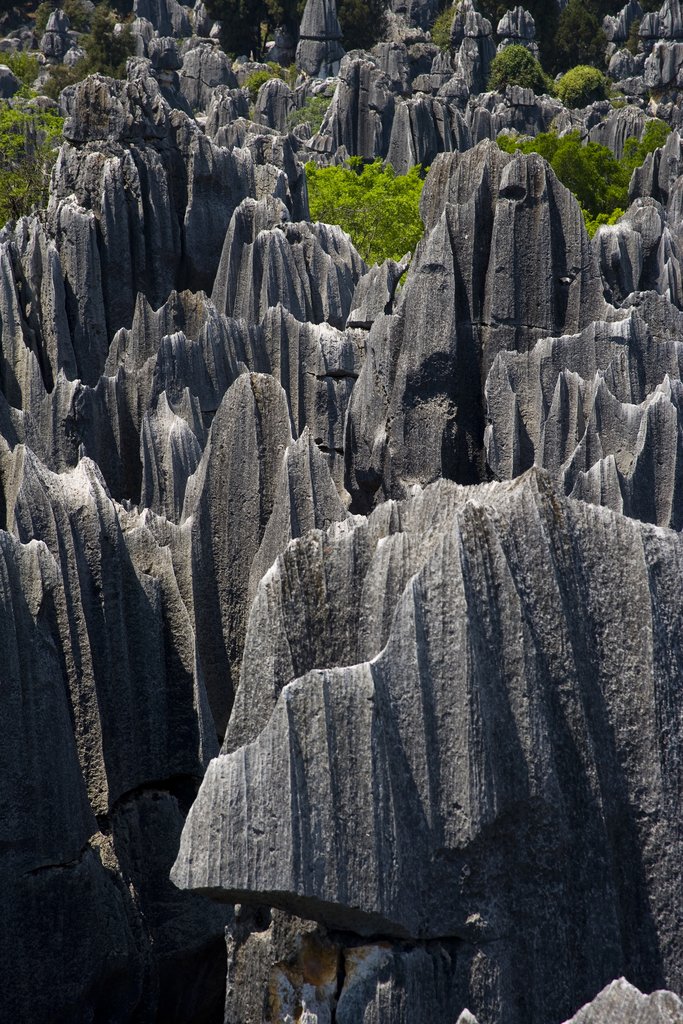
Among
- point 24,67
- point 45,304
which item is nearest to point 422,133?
point 24,67

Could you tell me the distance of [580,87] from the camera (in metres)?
65.0

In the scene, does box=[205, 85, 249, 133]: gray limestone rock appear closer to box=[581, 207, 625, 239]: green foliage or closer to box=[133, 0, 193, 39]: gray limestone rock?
box=[581, 207, 625, 239]: green foliage

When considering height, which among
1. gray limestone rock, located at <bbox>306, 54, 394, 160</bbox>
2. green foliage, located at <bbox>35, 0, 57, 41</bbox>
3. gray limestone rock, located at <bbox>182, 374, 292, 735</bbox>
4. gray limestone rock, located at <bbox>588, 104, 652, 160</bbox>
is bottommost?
gray limestone rock, located at <bbox>182, 374, 292, 735</bbox>

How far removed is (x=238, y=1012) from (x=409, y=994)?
1.03m

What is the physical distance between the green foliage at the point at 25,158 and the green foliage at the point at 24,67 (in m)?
18.7

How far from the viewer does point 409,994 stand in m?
3.51

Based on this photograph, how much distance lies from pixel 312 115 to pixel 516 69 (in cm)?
1697

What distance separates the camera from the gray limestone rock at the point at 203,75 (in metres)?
62.8

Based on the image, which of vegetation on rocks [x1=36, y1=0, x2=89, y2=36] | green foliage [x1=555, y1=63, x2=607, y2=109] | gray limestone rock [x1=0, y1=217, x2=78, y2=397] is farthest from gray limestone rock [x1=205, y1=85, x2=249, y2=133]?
gray limestone rock [x1=0, y1=217, x2=78, y2=397]

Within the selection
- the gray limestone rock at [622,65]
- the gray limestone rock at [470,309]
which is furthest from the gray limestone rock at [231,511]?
the gray limestone rock at [622,65]

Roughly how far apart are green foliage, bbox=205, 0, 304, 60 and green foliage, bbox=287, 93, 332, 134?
20062 mm

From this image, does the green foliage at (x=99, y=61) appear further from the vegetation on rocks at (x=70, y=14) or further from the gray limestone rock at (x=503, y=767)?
the gray limestone rock at (x=503, y=767)

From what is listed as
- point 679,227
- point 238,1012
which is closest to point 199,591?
point 238,1012

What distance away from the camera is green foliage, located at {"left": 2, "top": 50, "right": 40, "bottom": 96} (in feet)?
183
